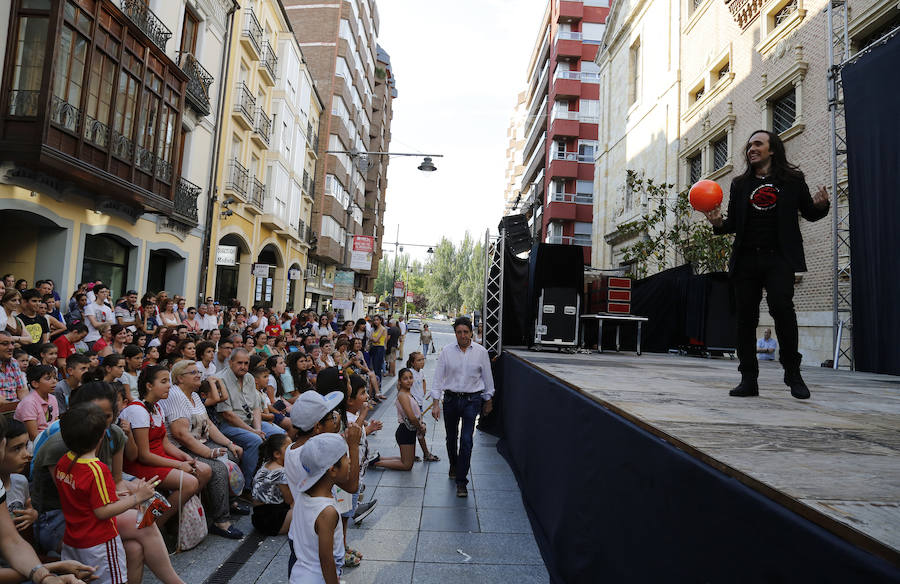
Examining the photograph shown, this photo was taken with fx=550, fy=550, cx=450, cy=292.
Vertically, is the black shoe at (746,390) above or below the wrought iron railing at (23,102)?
below

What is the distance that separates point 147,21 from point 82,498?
14946mm

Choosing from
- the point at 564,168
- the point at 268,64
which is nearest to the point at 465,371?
the point at 268,64

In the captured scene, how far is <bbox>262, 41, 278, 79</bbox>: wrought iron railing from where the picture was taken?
2268 cm

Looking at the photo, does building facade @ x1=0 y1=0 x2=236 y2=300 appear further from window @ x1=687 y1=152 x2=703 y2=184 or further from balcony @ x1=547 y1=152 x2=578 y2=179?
balcony @ x1=547 y1=152 x2=578 y2=179

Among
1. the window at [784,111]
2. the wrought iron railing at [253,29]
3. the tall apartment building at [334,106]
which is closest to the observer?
the window at [784,111]

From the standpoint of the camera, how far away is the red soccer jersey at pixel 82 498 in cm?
306

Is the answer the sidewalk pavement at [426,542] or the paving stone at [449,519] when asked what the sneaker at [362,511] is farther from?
the paving stone at [449,519]

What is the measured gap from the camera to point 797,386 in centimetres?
407

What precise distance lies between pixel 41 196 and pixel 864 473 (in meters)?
13.8

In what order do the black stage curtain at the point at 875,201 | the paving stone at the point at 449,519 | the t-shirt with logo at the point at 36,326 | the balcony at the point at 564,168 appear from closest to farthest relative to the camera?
1. the paving stone at the point at 449,519
2. the black stage curtain at the point at 875,201
3. the t-shirt with logo at the point at 36,326
4. the balcony at the point at 564,168

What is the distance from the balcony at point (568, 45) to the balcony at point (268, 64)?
25753mm

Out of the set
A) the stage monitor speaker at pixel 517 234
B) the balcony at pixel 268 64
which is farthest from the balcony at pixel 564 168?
the stage monitor speaker at pixel 517 234

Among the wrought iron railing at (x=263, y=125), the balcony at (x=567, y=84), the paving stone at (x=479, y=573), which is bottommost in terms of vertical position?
the paving stone at (x=479, y=573)

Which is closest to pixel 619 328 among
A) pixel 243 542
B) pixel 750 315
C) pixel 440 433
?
pixel 440 433
